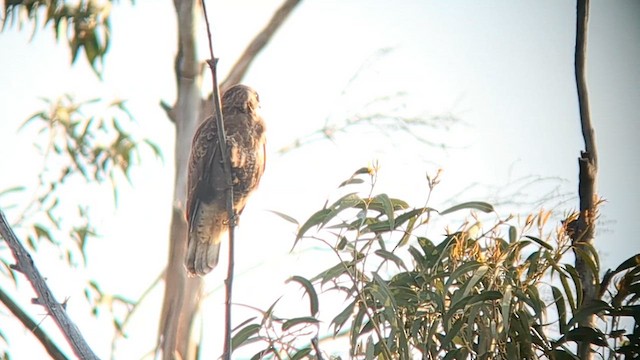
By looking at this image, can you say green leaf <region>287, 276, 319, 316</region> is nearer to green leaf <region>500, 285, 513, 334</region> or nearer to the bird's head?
green leaf <region>500, 285, 513, 334</region>

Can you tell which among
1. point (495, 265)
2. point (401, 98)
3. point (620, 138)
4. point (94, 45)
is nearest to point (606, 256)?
point (620, 138)

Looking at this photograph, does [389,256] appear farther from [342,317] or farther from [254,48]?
[254,48]

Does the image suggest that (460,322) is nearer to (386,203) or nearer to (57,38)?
(386,203)

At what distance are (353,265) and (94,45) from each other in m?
1.42

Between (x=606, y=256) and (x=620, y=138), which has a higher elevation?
(x=620, y=138)

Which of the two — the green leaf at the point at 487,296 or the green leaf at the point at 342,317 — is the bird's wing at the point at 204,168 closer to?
the green leaf at the point at 342,317

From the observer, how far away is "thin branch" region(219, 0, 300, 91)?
2.45m

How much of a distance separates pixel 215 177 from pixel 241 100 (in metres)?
0.22

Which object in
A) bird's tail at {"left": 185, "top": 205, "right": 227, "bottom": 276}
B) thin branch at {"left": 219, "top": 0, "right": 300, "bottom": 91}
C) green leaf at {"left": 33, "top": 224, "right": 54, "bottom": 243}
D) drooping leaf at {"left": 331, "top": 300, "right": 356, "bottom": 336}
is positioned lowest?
Result: drooping leaf at {"left": 331, "top": 300, "right": 356, "bottom": 336}

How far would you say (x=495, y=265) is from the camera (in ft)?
3.97

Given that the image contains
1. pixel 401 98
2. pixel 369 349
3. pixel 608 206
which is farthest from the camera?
pixel 401 98

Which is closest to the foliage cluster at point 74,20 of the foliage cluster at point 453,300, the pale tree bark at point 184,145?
the pale tree bark at point 184,145

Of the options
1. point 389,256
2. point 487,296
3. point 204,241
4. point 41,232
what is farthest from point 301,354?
point 41,232

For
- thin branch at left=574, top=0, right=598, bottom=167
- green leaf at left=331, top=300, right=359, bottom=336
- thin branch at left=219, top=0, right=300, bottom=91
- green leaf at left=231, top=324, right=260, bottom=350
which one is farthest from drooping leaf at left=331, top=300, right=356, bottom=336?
thin branch at left=219, top=0, right=300, bottom=91
